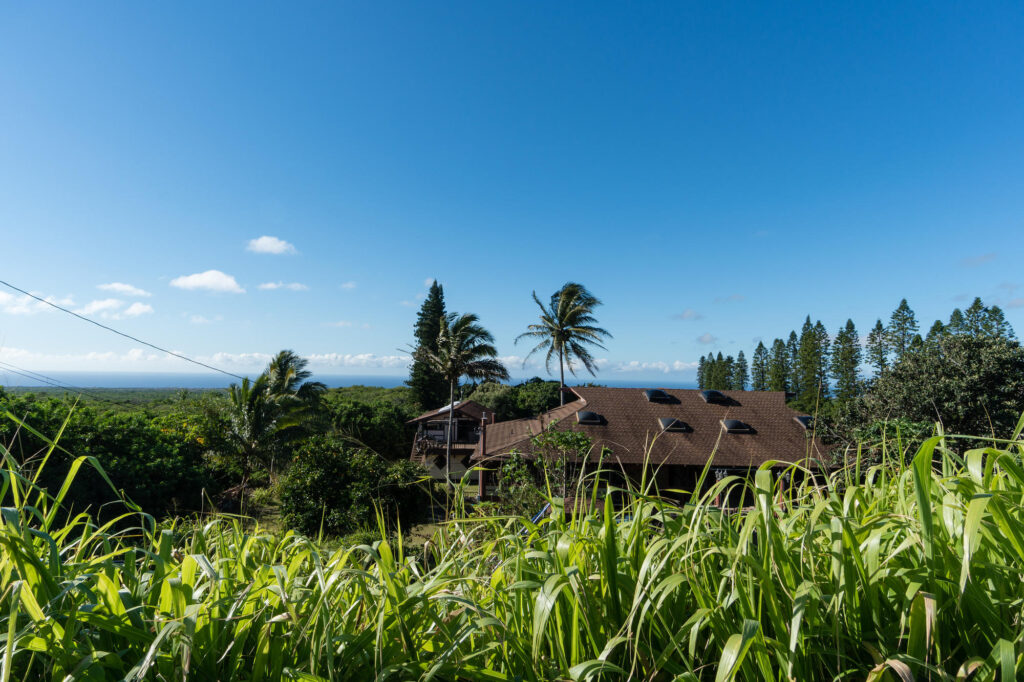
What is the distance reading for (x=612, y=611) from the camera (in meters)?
0.96

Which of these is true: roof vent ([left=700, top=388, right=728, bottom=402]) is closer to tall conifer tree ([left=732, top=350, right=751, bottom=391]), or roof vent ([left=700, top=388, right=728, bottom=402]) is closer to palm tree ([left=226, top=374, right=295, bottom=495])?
palm tree ([left=226, top=374, right=295, bottom=495])

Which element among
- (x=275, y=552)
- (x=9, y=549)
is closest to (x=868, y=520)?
(x=275, y=552)

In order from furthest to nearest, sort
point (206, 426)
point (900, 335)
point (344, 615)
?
1. point (900, 335)
2. point (206, 426)
3. point (344, 615)

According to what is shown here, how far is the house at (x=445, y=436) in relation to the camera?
2771cm

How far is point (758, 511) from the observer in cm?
96

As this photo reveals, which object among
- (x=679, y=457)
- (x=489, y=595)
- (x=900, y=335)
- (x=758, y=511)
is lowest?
(x=679, y=457)

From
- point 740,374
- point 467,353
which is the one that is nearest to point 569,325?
point 467,353

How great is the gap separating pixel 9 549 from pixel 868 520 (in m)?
1.52

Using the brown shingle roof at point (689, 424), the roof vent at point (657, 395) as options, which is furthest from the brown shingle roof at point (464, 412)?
the roof vent at point (657, 395)

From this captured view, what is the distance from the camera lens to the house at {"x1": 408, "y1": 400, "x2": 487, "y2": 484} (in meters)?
27.7

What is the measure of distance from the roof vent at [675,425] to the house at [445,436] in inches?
466

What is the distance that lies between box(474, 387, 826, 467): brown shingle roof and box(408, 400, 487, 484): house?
8.11 m

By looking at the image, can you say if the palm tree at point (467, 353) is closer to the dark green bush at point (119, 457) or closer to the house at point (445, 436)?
the house at point (445, 436)

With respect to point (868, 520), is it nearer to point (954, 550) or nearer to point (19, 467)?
point (954, 550)
